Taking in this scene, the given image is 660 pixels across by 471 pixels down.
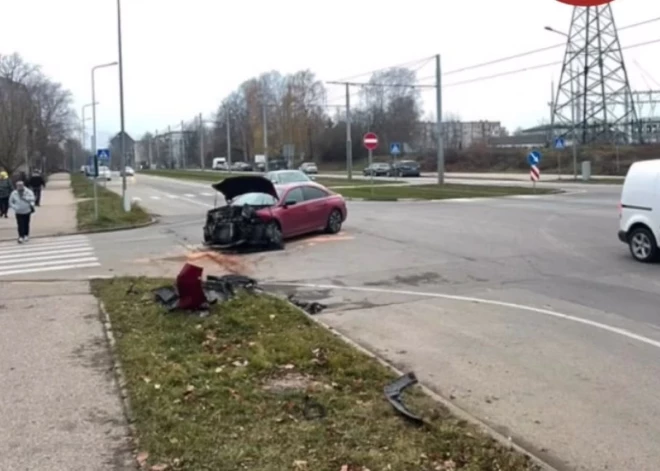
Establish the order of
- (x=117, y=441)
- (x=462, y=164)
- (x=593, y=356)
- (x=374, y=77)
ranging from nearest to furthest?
(x=117, y=441) < (x=593, y=356) < (x=462, y=164) < (x=374, y=77)

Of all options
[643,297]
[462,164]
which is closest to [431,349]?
[643,297]

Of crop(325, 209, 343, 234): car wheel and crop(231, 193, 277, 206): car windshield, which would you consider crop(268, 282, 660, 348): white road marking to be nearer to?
crop(231, 193, 277, 206): car windshield

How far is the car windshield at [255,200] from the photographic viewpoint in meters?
17.8

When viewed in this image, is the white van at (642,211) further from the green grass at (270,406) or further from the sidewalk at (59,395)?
the sidewalk at (59,395)

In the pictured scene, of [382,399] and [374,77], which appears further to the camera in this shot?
[374,77]

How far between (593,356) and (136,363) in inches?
165

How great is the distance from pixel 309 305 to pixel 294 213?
8744 mm

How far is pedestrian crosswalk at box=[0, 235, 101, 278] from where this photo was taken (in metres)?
14.7

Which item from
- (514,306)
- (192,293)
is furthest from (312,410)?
(514,306)

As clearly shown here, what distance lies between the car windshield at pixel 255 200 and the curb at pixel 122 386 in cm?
909

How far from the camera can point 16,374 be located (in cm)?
626

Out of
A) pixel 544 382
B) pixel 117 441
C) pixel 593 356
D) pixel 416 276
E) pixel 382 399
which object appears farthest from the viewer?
pixel 416 276

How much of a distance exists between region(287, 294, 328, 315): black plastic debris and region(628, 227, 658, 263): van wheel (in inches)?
262

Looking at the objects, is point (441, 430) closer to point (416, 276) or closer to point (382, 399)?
point (382, 399)
